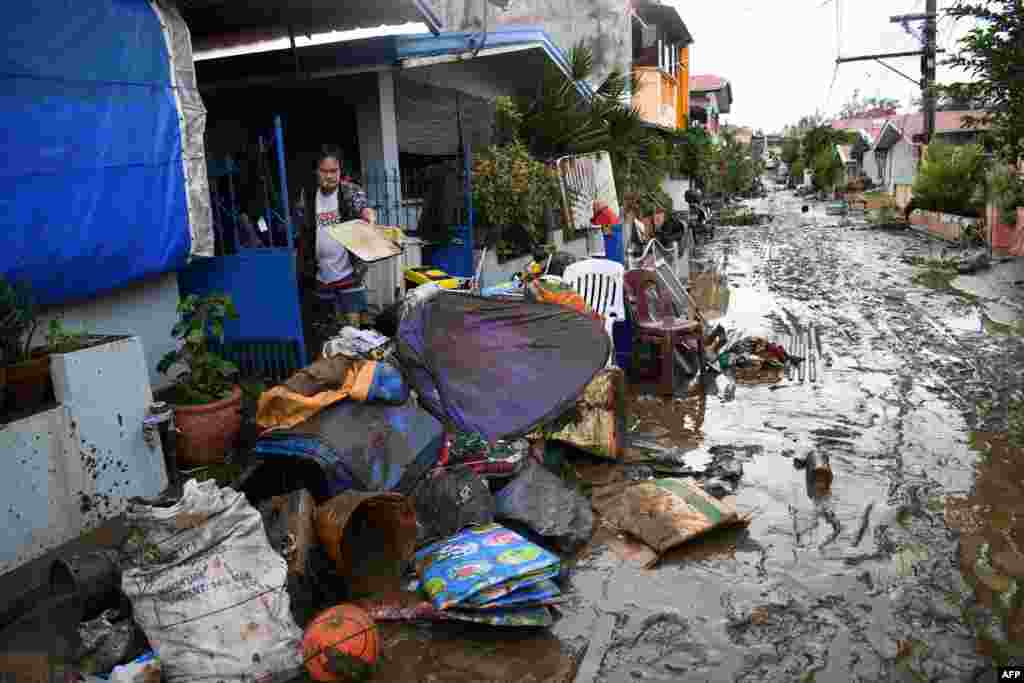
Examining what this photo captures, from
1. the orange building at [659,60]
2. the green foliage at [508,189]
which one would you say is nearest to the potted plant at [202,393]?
the green foliage at [508,189]

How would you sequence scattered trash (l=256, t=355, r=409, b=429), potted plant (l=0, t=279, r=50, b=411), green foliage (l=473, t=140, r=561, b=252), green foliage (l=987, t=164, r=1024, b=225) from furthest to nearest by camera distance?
green foliage (l=987, t=164, r=1024, b=225) → green foliage (l=473, t=140, r=561, b=252) → scattered trash (l=256, t=355, r=409, b=429) → potted plant (l=0, t=279, r=50, b=411)

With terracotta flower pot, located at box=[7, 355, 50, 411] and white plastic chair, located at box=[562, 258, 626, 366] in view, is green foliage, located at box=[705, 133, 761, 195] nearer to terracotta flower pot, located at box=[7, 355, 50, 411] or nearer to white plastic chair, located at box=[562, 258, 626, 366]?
white plastic chair, located at box=[562, 258, 626, 366]

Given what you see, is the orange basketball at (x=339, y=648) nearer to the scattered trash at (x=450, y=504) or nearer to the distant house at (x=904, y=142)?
the scattered trash at (x=450, y=504)

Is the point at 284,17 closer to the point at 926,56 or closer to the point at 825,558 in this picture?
the point at 825,558

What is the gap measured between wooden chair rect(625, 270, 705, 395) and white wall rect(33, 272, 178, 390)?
14.5ft

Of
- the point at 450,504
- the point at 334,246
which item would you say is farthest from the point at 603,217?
the point at 450,504

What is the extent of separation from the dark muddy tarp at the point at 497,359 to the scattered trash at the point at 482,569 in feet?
3.96

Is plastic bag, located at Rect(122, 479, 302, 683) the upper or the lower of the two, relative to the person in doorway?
lower

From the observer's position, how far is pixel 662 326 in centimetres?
783

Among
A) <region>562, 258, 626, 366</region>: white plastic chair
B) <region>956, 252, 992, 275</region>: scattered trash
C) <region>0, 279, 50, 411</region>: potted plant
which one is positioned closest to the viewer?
<region>0, 279, 50, 411</region>: potted plant

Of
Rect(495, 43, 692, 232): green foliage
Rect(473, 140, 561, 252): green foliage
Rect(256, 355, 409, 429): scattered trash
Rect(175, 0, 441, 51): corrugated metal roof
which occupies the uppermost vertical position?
Rect(175, 0, 441, 51): corrugated metal roof

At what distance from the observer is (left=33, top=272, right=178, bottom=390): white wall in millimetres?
4891

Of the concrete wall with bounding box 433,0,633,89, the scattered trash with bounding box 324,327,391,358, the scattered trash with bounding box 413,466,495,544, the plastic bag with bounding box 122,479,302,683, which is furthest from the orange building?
the plastic bag with bounding box 122,479,302,683

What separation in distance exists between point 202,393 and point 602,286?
167 inches
